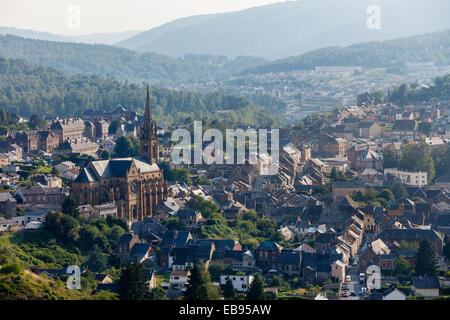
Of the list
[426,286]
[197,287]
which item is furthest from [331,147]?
[197,287]

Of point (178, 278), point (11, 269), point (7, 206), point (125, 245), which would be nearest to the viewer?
point (11, 269)

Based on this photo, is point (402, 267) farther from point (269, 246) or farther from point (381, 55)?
point (381, 55)

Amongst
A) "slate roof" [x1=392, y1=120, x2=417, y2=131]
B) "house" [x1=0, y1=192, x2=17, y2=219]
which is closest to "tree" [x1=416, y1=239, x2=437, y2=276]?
"house" [x1=0, y1=192, x2=17, y2=219]

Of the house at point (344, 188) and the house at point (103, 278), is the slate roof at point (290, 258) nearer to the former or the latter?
the house at point (103, 278)

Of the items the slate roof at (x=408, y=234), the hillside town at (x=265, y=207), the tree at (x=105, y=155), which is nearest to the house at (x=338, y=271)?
the hillside town at (x=265, y=207)

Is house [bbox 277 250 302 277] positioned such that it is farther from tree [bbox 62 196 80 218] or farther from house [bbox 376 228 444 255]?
tree [bbox 62 196 80 218]

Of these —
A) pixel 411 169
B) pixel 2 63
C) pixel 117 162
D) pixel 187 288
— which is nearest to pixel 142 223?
pixel 117 162

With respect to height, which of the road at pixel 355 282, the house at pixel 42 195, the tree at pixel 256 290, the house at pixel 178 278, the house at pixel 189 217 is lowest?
the road at pixel 355 282
